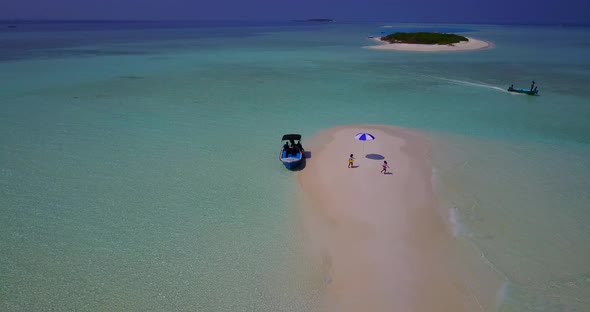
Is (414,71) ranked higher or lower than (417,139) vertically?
higher

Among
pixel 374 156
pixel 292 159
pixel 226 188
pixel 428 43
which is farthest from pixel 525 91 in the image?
pixel 428 43

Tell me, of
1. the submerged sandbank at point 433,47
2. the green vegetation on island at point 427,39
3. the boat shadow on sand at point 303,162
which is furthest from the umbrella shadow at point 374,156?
the green vegetation on island at point 427,39

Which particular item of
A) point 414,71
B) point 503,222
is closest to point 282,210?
point 503,222

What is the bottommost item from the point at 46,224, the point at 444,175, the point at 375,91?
the point at 46,224

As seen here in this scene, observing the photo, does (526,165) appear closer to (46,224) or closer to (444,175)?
(444,175)

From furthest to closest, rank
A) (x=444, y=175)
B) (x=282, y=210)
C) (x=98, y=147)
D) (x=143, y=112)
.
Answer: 1. (x=143, y=112)
2. (x=98, y=147)
3. (x=444, y=175)
4. (x=282, y=210)

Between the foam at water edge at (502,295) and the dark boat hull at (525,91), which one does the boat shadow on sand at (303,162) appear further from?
the dark boat hull at (525,91)
